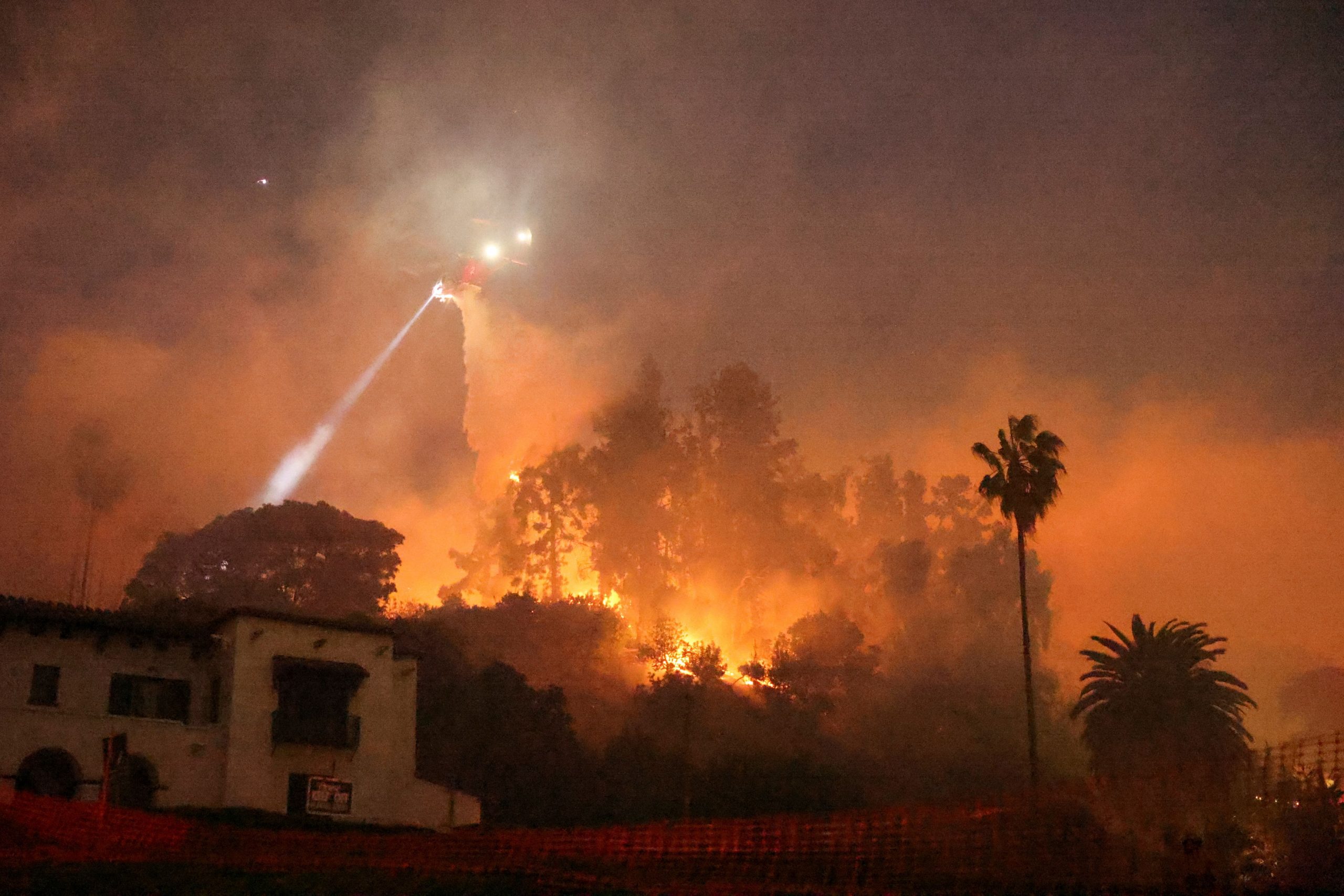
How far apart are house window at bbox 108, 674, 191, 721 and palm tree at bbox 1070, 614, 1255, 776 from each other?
32.7 meters

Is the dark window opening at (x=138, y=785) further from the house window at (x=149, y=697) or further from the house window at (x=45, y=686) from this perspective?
the house window at (x=45, y=686)

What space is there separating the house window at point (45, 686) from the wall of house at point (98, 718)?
0.11 m

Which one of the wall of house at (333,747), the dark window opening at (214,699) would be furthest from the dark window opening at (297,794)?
the dark window opening at (214,699)

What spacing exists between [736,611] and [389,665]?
62.9 meters

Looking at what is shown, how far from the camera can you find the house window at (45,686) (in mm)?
37031

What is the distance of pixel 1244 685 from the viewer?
149ft

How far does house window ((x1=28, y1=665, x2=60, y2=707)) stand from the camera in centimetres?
3703

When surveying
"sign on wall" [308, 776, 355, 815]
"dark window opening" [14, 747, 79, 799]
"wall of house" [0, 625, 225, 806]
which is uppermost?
"wall of house" [0, 625, 225, 806]

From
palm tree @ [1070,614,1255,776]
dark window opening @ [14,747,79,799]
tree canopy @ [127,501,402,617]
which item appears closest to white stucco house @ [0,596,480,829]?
dark window opening @ [14,747,79,799]

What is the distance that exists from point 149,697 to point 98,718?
145 inches

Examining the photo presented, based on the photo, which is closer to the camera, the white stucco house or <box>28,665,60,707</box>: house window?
the white stucco house

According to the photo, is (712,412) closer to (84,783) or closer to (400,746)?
(400,746)

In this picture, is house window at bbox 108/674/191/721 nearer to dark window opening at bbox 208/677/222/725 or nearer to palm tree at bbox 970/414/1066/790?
dark window opening at bbox 208/677/222/725

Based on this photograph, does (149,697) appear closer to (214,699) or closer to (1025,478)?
(214,699)
